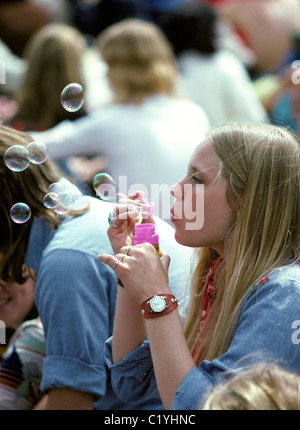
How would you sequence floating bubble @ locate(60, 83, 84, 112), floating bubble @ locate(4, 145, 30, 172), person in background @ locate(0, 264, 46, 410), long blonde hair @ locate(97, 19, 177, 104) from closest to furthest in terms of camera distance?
floating bubble @ locate(4, 145, 30, 172)
person in background @ locate(0, 264, 46, 410)
floating bubble @ locate(60, 83, 84, 112)
long blonde hair @ locate(97, 19, 177, 104)

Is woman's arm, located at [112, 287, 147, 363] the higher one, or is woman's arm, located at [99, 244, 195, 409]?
woman's arm, located at [99, 244, 195, 409]

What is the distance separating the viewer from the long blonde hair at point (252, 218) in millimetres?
1584

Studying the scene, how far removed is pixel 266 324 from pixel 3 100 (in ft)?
11.2

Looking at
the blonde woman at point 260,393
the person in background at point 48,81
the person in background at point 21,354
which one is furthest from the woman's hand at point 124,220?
the person in background at point 48,81

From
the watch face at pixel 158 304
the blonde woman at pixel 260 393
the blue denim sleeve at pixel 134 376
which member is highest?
the blonde woman at pixel 260 393

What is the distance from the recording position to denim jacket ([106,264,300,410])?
4.65ft

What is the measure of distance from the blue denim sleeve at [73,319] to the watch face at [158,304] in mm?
395

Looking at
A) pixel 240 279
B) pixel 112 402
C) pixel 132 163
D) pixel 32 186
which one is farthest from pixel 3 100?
pixel 240 279

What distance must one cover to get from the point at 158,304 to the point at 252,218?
0.33m

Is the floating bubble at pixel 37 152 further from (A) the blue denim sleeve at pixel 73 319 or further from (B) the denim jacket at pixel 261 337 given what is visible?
(B) the denim jacket at pixel 261 337

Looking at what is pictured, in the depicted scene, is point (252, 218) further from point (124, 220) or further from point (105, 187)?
point (105, 187)

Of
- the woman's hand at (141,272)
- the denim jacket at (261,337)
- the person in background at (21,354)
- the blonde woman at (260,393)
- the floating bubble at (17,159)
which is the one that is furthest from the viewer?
the person in background at (21,354)

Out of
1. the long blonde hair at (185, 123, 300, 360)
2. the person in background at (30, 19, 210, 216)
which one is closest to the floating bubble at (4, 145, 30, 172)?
the long blonde hair at (185, 123, 300, 360)

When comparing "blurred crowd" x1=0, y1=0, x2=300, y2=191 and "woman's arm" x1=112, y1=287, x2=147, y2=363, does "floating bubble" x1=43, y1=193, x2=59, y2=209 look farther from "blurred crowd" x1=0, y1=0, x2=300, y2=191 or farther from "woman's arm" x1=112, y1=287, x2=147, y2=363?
"blurred crowd" x1=0, y1=0, x2=300, y2=191
